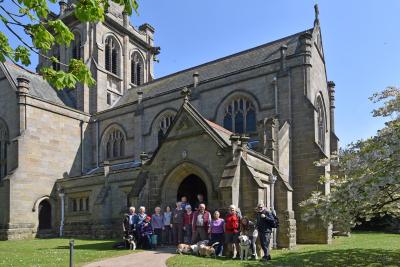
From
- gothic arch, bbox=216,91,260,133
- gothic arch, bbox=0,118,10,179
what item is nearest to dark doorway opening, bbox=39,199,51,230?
gothic arch, bbox=0,118,10,179

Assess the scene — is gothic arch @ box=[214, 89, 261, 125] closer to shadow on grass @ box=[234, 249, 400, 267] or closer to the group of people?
the group of people

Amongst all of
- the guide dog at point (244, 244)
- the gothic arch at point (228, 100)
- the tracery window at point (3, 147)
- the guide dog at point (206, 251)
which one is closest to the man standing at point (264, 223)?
the guide dog at point (244, 244)

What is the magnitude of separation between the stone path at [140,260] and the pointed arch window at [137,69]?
33035 mm

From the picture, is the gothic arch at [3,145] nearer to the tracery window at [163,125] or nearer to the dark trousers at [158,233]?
the tracery window at [163,125]

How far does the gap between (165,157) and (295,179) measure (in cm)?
930

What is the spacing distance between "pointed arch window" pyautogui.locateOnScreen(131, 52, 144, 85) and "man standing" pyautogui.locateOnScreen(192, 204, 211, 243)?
32.5 metres

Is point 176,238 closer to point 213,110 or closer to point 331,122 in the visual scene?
point 213,110

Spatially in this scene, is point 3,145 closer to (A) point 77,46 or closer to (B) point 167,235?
(A) point 77,46

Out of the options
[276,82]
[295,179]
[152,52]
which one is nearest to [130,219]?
[295,179]

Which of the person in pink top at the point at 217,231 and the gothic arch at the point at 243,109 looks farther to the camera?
the gothic arch at the point at 243,109

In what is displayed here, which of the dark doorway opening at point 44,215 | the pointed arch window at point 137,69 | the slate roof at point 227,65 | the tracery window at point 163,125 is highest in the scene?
the pointed arch window at point 137,69

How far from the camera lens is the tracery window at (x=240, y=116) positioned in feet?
93.2

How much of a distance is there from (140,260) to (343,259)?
6754mm

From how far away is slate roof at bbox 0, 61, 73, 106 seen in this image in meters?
35.4
